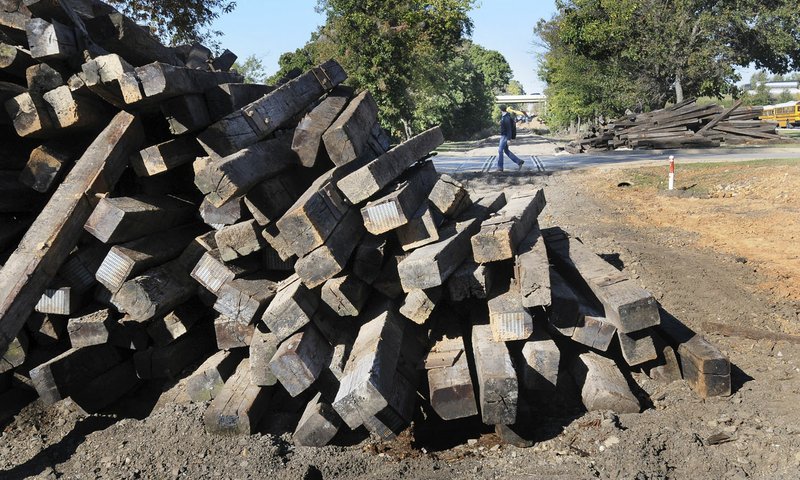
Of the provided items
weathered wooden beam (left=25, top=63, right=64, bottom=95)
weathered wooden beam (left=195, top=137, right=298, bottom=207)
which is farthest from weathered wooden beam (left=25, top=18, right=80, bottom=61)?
weathered wooden beam (left=195, top=137, right=298, bottom=207)

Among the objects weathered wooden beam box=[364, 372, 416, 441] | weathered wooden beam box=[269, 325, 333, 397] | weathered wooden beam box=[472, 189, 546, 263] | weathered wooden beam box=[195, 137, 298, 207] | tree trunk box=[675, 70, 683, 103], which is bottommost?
tree trunk box=[675, 70, 683, 103]

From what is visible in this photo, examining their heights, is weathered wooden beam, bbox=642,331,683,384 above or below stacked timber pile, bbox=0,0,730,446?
below

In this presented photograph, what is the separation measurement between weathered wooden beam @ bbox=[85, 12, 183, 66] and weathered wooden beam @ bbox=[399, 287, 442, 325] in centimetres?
317

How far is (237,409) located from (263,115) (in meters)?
2.23

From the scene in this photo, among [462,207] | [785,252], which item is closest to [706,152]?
[785,252]

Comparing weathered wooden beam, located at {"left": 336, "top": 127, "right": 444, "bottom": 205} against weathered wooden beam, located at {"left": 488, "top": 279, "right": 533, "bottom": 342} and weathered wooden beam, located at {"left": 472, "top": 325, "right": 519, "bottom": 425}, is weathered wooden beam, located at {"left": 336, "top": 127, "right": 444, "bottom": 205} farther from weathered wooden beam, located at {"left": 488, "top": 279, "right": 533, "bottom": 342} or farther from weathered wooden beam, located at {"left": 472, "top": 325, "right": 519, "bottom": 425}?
weathered wooden beam, located at {"left": 472, "top": 325, "right": 519, "bottom": 425}

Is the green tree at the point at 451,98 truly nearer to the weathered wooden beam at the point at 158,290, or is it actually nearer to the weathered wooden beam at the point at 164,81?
the weathered wooden beam at the point at 164,81

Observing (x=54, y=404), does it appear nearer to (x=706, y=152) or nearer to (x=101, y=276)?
(x=101, y=276)

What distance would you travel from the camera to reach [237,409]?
3932mm

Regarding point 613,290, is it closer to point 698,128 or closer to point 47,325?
point 47,325

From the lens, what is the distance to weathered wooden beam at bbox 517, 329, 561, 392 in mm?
3854

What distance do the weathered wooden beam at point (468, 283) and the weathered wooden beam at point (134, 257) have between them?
2247mm

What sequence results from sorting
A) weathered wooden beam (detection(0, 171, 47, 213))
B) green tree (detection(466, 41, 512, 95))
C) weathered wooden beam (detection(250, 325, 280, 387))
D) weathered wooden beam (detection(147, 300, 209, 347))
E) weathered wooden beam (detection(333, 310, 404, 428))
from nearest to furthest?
weathered wooden beam (detection(333, 310, 404, 428)) < weathered wooden beam (detection(250, 325, 280, 387)) < weathered wooden beam (detection(147, 300, 209, 347)) < weathered wooden beam (detection(0, 171, 47, 213)) < green tree (detection(466, 41, 512, 95))

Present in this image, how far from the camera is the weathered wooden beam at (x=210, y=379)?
14.3ft
